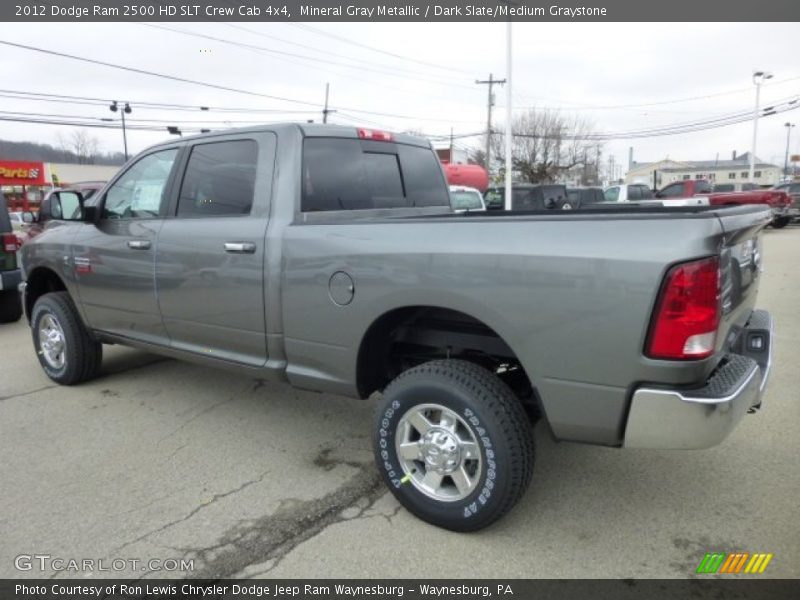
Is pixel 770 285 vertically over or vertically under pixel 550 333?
under

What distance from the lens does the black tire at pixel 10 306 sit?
7.54 meters

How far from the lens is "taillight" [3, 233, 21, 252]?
715cm

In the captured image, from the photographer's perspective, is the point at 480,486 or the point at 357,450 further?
the point at 357,450

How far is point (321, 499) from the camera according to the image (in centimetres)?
311

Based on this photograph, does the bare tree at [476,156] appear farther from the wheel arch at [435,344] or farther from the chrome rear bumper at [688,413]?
the chrome rear bumper at [688,413]

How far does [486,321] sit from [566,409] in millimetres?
490

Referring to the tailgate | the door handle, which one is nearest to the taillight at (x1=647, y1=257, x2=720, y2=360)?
the tailgate

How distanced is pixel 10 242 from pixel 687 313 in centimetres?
781

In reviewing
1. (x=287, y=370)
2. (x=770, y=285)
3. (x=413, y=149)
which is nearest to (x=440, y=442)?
(x=287, y=370)

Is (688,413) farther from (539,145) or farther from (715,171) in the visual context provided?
(715,171)

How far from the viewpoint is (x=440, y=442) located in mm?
2736

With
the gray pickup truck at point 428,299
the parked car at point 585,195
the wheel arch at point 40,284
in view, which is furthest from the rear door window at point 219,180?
the parked car at point 585,195

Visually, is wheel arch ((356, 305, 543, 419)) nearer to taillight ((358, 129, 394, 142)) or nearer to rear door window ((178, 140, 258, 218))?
rear door window ((178, 140, 258, 218))

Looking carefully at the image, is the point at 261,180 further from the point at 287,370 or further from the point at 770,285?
the point at 770,285
